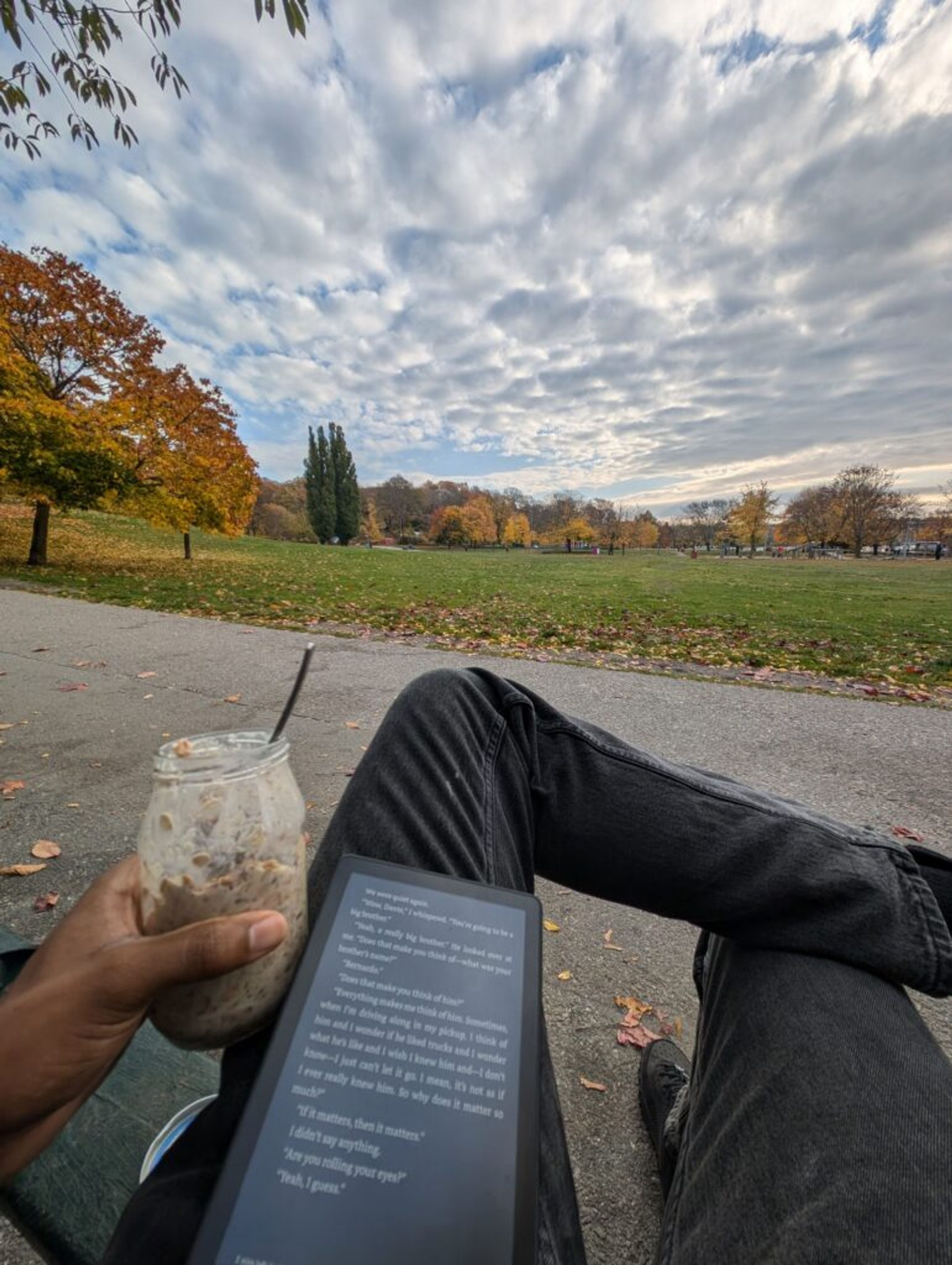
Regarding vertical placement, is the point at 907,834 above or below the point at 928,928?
below

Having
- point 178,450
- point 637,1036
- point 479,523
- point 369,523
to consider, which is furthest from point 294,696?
point 479,523

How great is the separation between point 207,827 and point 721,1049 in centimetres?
113

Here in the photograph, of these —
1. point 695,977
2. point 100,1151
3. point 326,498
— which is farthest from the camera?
point 326,498

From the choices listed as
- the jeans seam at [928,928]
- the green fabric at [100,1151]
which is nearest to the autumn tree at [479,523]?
the jeans seam at [928,928]

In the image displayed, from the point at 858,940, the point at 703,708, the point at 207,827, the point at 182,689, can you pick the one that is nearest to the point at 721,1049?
the point at 858,940

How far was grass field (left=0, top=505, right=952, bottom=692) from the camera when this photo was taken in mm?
7488

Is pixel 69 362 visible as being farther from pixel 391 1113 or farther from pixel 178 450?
pixel 391 1113

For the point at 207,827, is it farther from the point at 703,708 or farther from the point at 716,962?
the point at 703,708

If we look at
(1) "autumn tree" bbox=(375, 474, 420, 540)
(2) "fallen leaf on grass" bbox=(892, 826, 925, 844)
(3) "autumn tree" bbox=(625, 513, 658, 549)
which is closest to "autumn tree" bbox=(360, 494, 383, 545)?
(1) "autumn tree" bbox=(375, 474, 420, 540)

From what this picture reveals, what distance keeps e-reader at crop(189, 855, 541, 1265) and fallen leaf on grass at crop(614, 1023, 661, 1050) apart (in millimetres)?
1168

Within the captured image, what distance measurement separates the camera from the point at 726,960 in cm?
135

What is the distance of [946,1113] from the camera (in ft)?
3.08

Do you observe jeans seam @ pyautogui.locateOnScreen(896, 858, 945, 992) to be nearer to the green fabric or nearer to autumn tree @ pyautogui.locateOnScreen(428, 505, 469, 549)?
the green fabric

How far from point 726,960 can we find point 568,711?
3.14m
